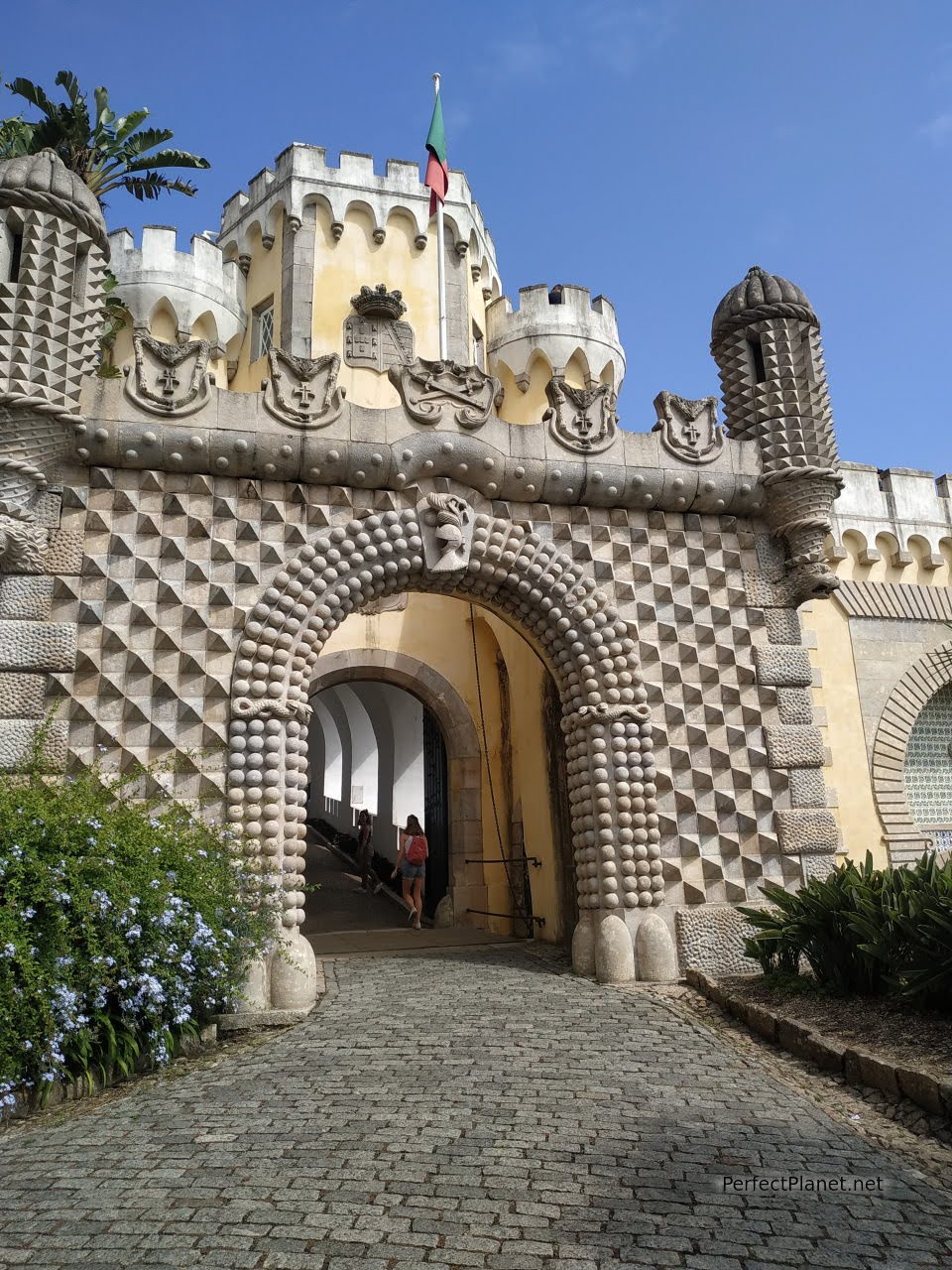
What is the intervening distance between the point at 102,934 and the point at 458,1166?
2600mm

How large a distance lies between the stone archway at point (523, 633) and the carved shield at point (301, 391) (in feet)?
3.22

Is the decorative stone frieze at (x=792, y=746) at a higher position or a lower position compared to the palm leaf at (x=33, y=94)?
lower

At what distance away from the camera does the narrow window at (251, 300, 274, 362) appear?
1555 cm

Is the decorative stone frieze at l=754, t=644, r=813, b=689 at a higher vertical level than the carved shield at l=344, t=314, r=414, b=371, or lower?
lower

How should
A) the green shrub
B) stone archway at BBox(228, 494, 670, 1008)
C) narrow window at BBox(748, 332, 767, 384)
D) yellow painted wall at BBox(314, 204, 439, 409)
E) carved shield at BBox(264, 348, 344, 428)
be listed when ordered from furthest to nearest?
yellow painted wall at BBox(314, 204, 439, 409) < narrow window at BBox(748, 332, 767, 384) < carved shield at BBox(264, 348, 344, 428) < stone archway at BBox(228, 494, 670, 1008) < the green shrub

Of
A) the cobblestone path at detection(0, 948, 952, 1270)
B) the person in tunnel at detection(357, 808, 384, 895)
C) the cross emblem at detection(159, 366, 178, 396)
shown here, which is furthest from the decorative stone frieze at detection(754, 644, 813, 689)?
the person in tunnel at detection(357, 808, 384, 895)

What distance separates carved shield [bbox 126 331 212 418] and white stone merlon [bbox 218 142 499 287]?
9.02 meters

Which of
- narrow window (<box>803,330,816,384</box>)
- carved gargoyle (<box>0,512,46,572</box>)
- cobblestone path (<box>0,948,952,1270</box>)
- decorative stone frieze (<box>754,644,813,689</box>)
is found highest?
narrow window (<box>803,330,816,384</box>)

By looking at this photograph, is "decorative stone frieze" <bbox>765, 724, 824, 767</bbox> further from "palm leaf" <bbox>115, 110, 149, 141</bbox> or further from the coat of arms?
"palm leaf" <bbox>115, 110, 149, 141</bbox>

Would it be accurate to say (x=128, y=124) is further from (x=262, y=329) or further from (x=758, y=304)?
(x=758, y=304)

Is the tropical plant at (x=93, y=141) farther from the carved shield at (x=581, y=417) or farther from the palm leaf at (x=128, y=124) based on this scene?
the carved shield at (x=581, y=417)

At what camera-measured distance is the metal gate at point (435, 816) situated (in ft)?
42.9

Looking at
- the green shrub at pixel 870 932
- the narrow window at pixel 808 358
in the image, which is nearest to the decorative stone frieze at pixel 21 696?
the green shrub at pixel 870 932

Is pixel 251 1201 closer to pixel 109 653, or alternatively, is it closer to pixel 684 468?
pixel 109 653
